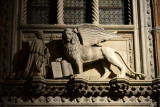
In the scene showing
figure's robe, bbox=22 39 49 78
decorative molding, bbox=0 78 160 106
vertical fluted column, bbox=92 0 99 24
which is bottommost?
decorative molding, bbox=0 78 160 106

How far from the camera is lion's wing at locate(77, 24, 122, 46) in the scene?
1190cm

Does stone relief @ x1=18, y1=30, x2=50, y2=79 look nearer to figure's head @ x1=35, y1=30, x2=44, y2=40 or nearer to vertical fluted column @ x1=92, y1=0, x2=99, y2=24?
figure's head @ x1=35, y1=30, x2=44, y2=40

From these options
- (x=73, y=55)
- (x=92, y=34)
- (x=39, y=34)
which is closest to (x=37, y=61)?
(x=39, y=34)

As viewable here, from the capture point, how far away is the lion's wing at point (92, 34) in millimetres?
11898

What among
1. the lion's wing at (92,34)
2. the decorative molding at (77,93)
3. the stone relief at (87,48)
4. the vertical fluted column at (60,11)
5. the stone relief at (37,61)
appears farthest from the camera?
the vertical fluted column at (60,11)

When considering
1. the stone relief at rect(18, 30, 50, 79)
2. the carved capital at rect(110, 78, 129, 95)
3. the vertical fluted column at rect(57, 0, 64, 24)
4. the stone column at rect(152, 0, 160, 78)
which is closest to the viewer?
the carved capital at rect(110, 78, 129, 95)

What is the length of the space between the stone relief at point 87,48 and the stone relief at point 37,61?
21.9 inches

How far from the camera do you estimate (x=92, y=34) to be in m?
11.9

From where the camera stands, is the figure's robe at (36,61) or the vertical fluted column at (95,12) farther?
the vertical fluted column at (95,12)

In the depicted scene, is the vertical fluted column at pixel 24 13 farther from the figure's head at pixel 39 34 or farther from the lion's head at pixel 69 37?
the lion's head at pixel 69 37

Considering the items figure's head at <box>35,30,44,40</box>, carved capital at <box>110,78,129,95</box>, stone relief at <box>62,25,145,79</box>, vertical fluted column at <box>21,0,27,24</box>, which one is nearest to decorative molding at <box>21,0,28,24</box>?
vertical fluted column at <box>21,0,27,24</box>

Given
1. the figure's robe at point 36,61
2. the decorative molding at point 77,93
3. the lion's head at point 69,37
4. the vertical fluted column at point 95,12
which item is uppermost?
the vertical fluted column at point 95,12

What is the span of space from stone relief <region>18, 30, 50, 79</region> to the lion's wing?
1.03 m

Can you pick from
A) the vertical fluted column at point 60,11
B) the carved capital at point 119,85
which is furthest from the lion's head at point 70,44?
the carved capital at point 119,85
